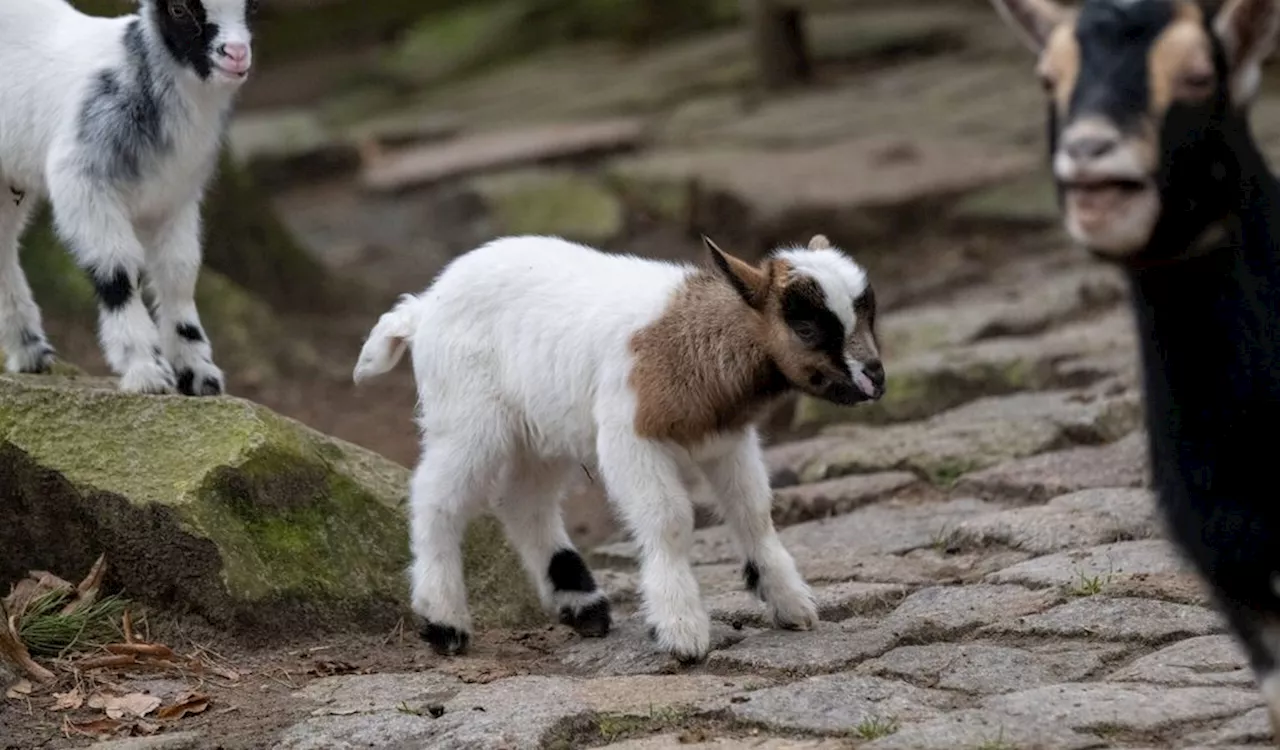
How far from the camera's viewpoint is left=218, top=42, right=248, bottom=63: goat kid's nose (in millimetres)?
5406

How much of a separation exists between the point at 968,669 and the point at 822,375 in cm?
83

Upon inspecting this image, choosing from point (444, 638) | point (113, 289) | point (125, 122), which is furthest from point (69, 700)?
point (125, 122)

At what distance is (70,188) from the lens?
5.46 meters

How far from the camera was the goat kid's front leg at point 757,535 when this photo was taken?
5.07m

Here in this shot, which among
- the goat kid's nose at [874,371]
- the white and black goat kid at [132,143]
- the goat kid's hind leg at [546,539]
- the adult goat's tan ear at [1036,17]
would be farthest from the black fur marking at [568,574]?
the adult goat's tan ear at [1036,17]

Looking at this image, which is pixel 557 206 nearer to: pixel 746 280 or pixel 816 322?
pixel 746 280

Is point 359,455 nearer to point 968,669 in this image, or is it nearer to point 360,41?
point 968,669

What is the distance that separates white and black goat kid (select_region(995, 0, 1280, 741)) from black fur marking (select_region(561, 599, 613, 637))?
213cm

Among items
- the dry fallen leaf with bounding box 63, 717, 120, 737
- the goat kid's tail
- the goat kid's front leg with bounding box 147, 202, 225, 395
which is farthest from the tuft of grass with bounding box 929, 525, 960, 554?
the dry fallen leaf with bounding box 63, 717, 120, 737

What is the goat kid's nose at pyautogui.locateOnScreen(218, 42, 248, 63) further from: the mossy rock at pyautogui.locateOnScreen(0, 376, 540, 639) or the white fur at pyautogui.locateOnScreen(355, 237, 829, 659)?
the mossy rock at pyautogui.locateOnScreen(0, 376, 540, 639)

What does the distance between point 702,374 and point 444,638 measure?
1062 millimetres

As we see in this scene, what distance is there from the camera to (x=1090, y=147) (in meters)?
3.08

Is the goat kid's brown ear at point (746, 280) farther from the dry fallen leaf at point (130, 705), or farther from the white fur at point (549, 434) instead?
the dry fallen leaf at point (130, 705)

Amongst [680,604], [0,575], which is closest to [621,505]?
[680,604]
